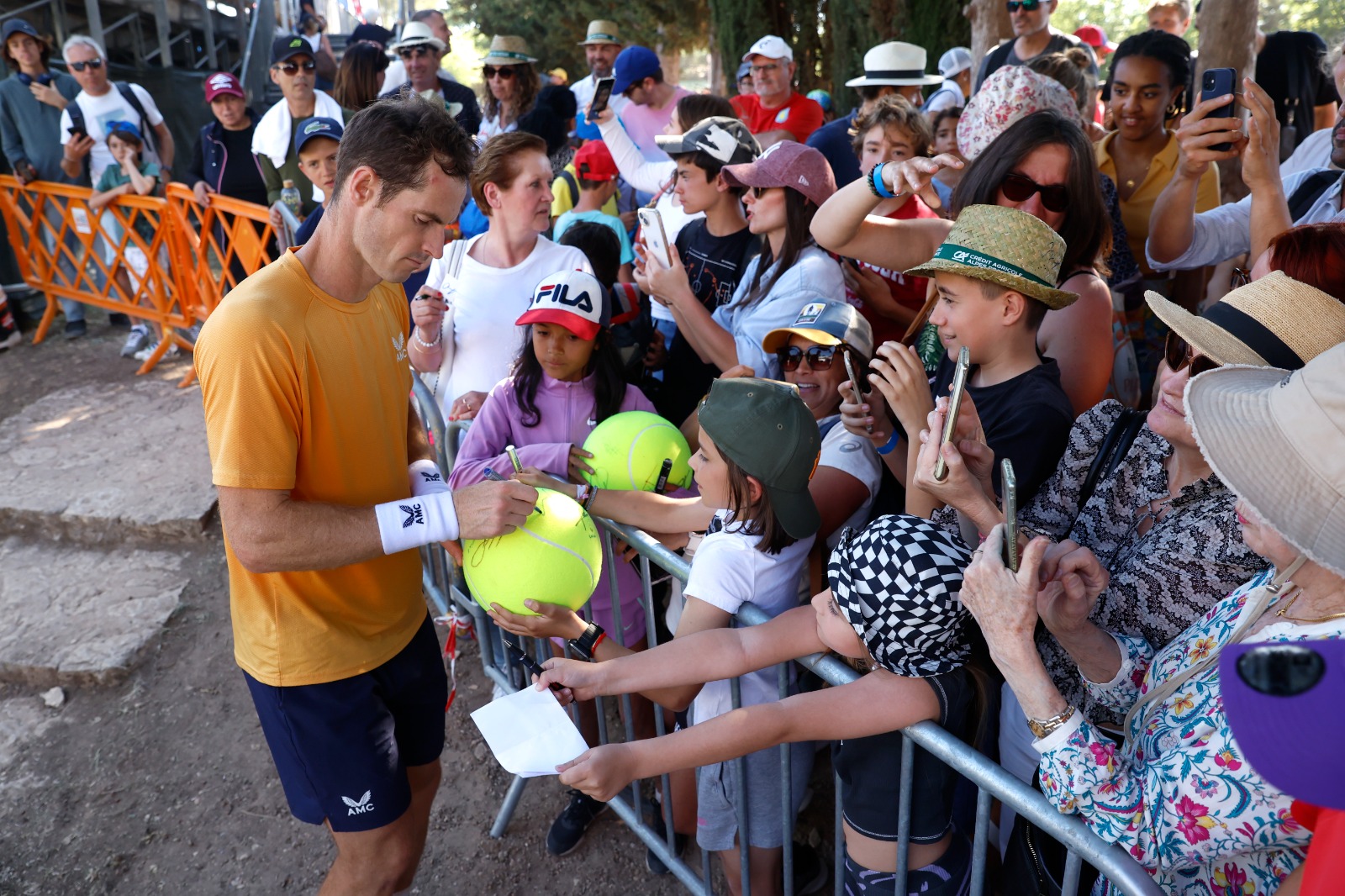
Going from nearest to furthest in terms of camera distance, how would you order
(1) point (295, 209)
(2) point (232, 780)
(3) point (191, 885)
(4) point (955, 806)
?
(4) point (955, 806)
(3) point (191, 885)
(2) point (232, 780)
(1) point (295, 209)

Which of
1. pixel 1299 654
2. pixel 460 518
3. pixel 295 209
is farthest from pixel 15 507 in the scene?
pixel 1299 654

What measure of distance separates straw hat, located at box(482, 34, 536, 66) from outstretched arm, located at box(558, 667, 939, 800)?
22.5ft

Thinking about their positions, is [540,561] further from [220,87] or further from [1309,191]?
[220,87]

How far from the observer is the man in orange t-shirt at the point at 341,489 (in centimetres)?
222

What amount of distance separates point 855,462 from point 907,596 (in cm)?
101

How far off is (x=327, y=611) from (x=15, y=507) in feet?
15.9

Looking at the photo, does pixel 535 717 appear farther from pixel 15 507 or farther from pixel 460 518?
pixel 15 507

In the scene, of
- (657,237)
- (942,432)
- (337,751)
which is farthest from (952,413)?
(657,237)

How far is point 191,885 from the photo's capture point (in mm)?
3469

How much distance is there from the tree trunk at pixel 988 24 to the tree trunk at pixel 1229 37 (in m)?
3.21

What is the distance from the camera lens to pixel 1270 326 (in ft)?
6.25

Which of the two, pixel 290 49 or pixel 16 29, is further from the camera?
pixel 16 29

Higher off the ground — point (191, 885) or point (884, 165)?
point (884, 165)

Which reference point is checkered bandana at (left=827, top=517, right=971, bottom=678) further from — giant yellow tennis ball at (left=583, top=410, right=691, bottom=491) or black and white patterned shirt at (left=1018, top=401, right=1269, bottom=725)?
giant yellow tennis ball at (left=583, top=410, right=691, bottom=491)
